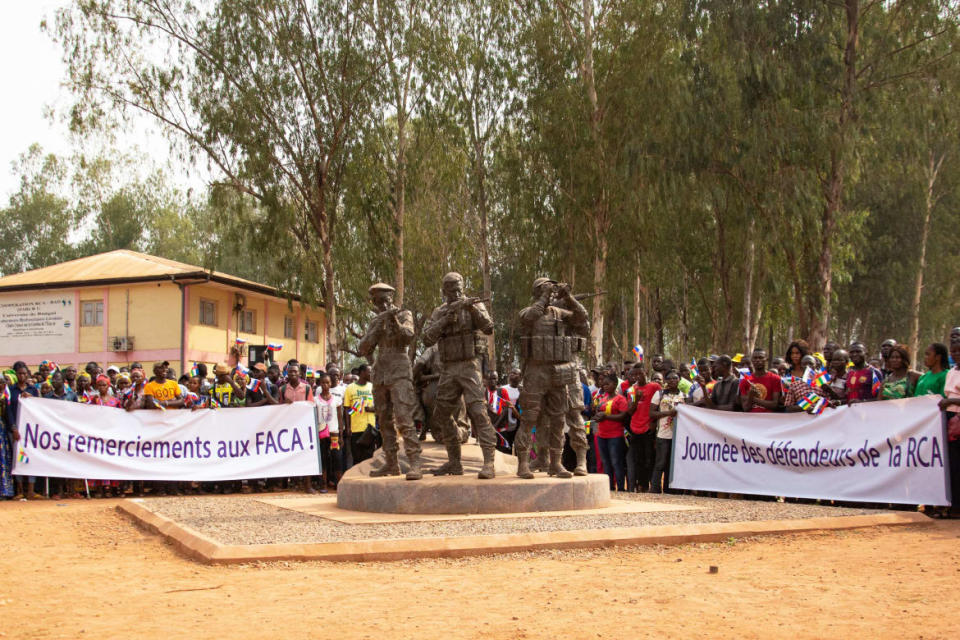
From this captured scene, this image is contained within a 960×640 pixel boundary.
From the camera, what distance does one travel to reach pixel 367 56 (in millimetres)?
26625

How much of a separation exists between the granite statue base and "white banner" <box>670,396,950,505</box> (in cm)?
255

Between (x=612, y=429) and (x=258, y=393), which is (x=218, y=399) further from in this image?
(x=612, y=429)

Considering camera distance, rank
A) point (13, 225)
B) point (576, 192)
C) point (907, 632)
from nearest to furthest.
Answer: point (907, 632)
point (576, 192)
point (13, 225)

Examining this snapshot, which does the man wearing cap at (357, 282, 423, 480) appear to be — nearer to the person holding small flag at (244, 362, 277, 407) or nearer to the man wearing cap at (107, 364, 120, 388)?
the person holding small flag at (244, 362, 277, 407)

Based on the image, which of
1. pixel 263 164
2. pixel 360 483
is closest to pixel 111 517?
pixel 360 483

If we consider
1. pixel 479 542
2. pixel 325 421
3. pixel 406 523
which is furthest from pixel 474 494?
pixel 325 421

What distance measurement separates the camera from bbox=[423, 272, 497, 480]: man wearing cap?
34.2ft

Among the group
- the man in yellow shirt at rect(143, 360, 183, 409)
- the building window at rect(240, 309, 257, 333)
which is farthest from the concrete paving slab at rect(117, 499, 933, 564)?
the building window at rect(240, 309, 257, 333)

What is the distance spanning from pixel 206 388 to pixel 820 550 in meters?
10.5

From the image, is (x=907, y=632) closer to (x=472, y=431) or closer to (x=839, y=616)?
(x=839, y=616)

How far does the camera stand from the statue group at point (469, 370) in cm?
1052

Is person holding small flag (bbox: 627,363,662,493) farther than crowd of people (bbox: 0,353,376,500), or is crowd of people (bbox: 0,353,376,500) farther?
crowd of people (bbox: 0,353,376,500)

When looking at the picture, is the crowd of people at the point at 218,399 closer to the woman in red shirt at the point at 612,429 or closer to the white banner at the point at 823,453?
the woman in red shirt at the point at 612,429

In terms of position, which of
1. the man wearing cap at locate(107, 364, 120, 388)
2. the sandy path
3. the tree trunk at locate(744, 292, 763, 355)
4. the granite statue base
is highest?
the tree trunk at locate(744, 292, 763, 355)
